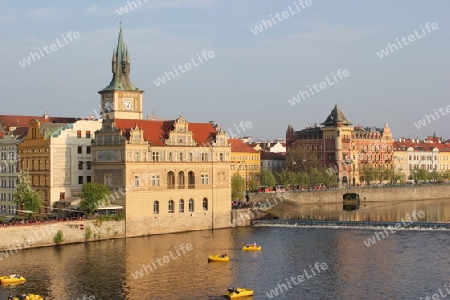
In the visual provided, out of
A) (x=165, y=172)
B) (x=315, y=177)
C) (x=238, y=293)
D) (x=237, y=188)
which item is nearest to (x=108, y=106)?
(x=165, y=172)

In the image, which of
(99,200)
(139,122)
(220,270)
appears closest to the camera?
(220,270)

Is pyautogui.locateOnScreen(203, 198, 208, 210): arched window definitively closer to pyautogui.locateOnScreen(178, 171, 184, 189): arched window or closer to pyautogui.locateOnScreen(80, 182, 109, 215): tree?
pyautogui.locateOnScreen(178, 171, 184, 189): arched window

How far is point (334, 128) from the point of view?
174750 millimetres

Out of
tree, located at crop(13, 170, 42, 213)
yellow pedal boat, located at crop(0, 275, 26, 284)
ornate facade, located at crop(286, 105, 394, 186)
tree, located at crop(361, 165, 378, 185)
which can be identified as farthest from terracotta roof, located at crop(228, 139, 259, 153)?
yellow pedal boat, located at crop(0, 275, 26, 284)

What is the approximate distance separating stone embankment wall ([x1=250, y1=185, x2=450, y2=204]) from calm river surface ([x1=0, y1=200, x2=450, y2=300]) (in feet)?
142

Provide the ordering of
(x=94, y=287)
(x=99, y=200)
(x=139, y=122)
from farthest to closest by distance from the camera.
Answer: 1. (x=139, y=122)
2. (x=99, y=200)
3. (x=94, y=287)

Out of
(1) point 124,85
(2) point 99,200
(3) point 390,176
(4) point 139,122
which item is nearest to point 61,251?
(2) point 99,200

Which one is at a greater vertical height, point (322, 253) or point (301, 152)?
point (301, 152)

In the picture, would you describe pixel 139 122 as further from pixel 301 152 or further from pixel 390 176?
pixel 390 176

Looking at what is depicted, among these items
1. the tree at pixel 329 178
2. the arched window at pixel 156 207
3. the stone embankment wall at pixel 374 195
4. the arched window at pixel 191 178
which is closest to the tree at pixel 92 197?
the arched window at pixel 156 207

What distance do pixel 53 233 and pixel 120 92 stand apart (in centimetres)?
3559

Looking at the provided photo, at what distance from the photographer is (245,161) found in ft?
566

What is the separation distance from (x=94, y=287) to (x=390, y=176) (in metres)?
133

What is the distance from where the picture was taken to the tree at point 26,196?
306 feet
